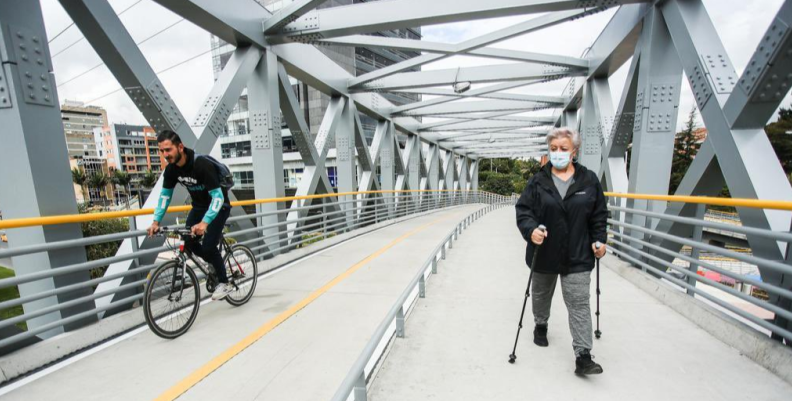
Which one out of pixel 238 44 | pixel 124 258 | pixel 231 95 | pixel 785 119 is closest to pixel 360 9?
pixel 238 44

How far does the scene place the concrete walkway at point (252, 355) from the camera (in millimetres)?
2799

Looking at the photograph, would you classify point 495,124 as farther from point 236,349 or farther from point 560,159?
point 236,349

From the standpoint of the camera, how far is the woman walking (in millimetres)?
2738

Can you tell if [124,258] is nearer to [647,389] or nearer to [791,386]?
[647,389]

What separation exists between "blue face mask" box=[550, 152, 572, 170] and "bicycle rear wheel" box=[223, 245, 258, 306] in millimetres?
3973

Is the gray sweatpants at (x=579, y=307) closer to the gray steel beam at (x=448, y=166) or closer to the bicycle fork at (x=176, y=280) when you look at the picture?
the bicycle fork at (x=176, y=280)

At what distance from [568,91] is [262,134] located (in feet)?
38.5

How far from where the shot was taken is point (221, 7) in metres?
6.38

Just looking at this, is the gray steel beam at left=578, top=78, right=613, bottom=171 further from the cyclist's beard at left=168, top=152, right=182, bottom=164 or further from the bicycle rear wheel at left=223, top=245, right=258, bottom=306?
the cyclist's beard at left=168, top=152, right=182, bottom=164

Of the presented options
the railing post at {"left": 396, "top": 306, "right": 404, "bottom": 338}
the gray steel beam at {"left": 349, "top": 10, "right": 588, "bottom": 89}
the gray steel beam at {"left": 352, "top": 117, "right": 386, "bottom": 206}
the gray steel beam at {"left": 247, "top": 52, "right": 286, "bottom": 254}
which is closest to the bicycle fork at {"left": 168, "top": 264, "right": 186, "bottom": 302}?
the railing post at {"left": 396, "top": 306, "right": 404, "bottom": 338}

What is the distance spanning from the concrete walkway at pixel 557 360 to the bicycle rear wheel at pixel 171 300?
240cm

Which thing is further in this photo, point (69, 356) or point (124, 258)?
point (124, 258)

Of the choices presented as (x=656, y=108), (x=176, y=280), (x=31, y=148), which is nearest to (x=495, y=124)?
(x=656, y=108)

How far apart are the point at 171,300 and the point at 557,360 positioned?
3890 mm
